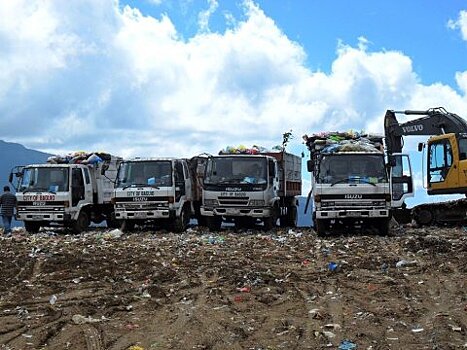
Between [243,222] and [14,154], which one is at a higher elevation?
[14,154]

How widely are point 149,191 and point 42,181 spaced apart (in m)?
3.58

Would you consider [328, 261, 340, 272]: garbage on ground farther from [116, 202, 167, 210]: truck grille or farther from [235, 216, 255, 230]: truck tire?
[116, 202, 167, 210]: truck grille

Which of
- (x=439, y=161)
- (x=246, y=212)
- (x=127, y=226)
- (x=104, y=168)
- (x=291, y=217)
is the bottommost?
(x=127, y=226)

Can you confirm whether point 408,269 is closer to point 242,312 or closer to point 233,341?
point 242,312

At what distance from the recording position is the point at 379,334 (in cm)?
633

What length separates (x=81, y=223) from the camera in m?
20.0

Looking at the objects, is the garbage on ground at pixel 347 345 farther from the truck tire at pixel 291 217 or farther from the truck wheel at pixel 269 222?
the truck tire at pixel 291 217

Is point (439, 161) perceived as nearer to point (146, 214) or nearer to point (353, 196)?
point (353, 196)

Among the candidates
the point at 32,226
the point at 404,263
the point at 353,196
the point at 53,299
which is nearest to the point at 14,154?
the point at 32,226

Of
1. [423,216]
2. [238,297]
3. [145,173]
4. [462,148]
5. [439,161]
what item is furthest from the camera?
[423,216]

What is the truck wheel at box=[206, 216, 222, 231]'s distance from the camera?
18.8 meters

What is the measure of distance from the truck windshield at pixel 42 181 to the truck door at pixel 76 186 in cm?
30

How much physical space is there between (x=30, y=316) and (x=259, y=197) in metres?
11.0

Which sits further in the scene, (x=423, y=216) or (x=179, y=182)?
(x=423, y=216)
